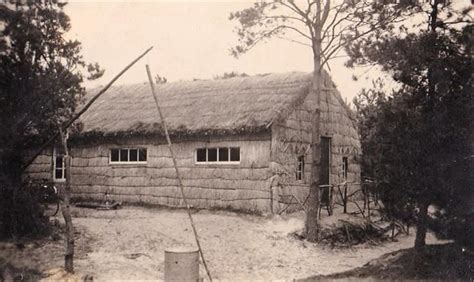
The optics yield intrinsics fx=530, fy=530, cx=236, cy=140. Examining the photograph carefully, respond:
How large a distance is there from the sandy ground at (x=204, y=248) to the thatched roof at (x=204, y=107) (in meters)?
2.69

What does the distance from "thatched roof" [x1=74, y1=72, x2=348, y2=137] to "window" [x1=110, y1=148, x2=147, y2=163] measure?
27.6 inches

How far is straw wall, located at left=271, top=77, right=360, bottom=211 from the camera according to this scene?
15195 millimetres

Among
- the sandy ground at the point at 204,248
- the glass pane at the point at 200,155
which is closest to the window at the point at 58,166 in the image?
the sandy ground at the point at 204,248

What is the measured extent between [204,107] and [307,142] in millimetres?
3527

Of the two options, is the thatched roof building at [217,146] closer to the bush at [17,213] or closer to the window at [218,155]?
the window at [218,155]

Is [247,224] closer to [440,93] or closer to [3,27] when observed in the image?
[440,93]

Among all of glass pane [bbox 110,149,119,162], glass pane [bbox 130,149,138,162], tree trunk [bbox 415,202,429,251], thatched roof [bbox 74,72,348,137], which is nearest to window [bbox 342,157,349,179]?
thatched roof [bbox 74,72,348,137]

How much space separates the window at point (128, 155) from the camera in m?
17.4

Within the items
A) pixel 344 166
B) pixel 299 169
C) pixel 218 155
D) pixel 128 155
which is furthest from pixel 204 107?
pixel 344 166

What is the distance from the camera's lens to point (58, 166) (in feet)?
62.2

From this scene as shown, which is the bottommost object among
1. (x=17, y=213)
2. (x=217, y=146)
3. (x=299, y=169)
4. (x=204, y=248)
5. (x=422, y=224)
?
(x=204, y=248)

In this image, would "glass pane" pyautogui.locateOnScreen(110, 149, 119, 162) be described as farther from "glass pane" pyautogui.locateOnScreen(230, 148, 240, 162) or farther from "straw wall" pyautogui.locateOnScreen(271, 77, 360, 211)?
"straw wall" pyautogui.locateOnScreen(271, 77, 360, 211)

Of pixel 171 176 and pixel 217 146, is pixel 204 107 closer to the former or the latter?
pixel 217 146

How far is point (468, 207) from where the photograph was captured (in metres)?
9.91
